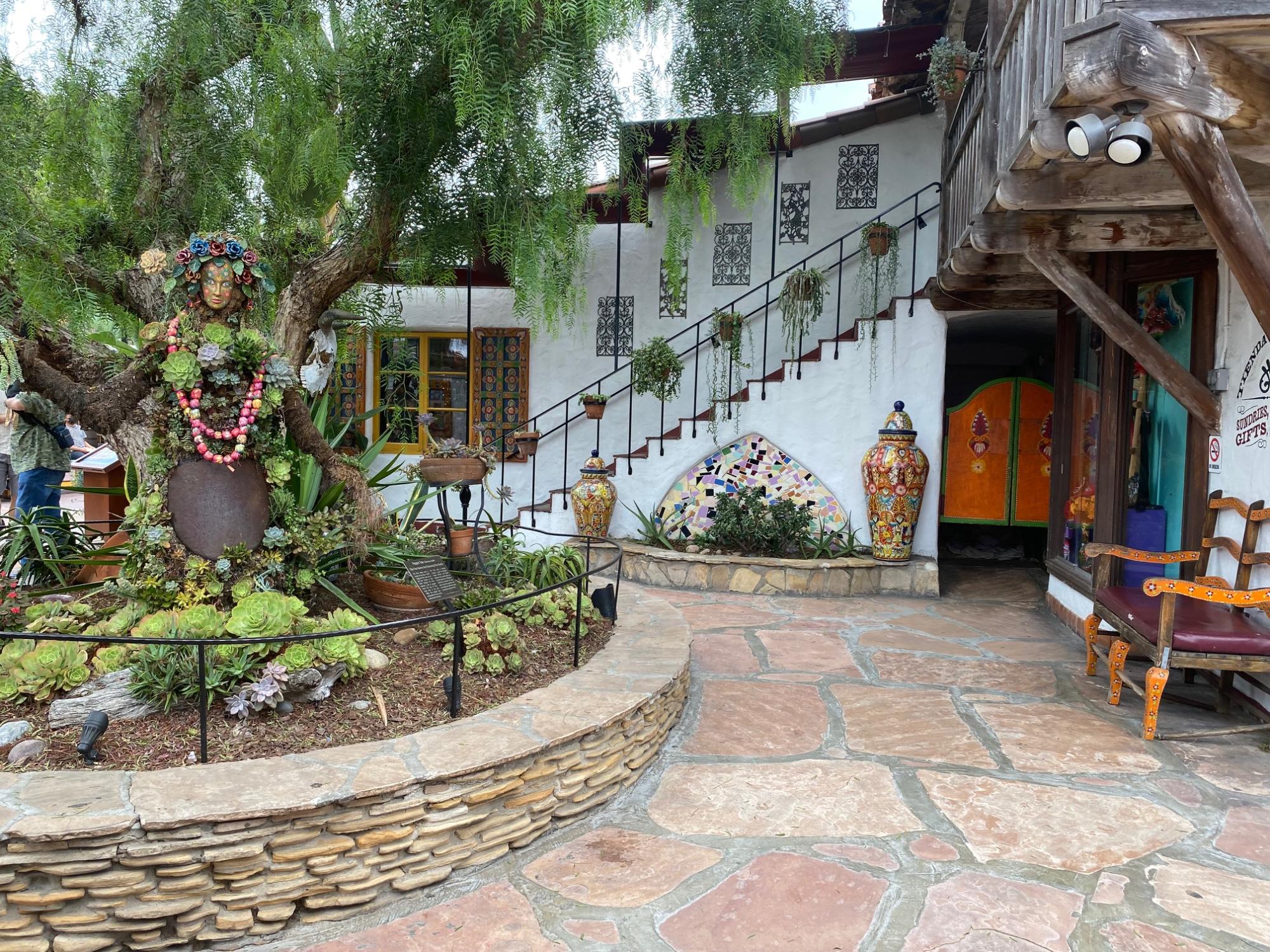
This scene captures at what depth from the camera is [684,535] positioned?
7.28 meters

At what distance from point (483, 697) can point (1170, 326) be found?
4314 millimetres

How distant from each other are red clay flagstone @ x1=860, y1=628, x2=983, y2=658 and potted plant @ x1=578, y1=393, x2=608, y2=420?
3391 mm

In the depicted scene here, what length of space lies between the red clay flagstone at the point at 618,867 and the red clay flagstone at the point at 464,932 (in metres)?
0.16

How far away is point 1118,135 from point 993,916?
2.37 m

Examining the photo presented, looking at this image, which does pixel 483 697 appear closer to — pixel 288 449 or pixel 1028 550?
pixel 288 449

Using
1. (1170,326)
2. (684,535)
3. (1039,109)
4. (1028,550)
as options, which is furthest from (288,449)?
(1028,550)

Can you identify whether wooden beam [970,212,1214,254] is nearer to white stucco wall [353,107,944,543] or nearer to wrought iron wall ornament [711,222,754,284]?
white stucco wall [353,107,944,543]

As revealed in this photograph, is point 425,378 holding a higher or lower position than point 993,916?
higher

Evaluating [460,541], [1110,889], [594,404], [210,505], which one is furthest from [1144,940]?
[594,404]

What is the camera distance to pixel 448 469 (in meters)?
3.89

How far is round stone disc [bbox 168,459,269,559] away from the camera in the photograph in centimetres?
317

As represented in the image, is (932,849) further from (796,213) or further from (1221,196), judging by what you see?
(796,213)

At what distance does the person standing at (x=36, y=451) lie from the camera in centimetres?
539

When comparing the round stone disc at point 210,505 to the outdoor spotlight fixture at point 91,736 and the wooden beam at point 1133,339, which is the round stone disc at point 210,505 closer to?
the outdoor spotlight fixture at point 91,736
